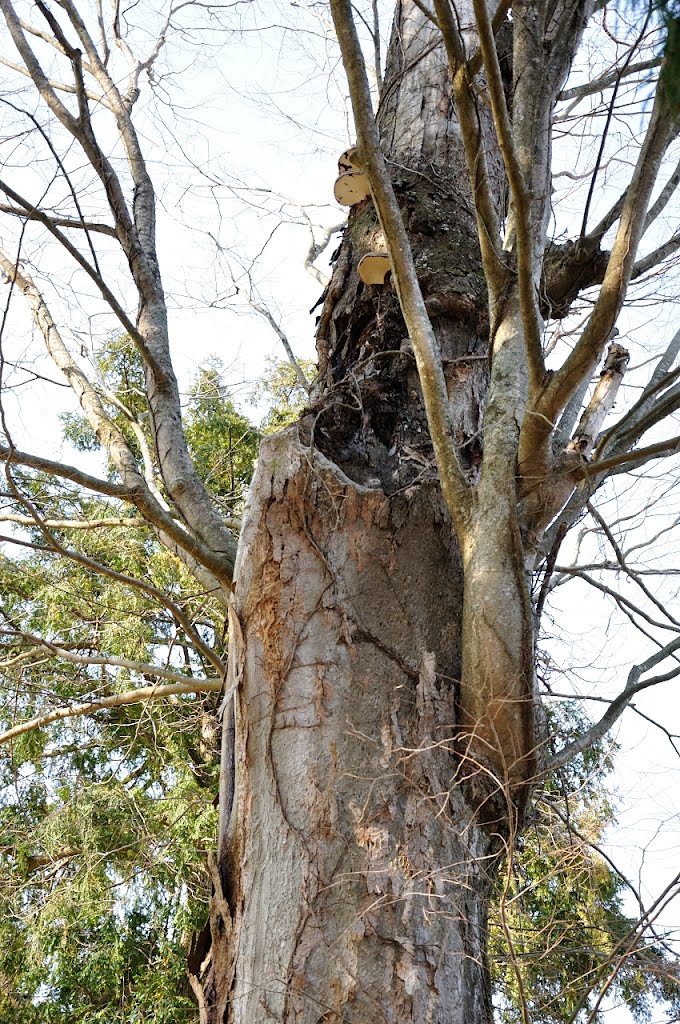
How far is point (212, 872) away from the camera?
7.53 ft

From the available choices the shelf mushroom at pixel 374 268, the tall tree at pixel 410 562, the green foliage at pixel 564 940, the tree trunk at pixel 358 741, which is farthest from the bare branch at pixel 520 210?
the green foliage at pixel 564 940

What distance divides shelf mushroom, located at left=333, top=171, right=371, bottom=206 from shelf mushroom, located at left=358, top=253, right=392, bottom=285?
1.23 feet

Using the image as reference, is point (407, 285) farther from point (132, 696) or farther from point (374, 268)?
point (132, 696)

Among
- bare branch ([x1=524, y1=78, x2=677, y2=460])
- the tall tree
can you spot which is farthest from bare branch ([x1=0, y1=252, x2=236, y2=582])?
bare branch ([x1=524, y1=78, x2=677, y2=460])

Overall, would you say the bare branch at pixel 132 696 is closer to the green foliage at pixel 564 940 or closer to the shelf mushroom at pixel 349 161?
the green foliage at pixel 564 940

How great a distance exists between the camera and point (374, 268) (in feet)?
10.0

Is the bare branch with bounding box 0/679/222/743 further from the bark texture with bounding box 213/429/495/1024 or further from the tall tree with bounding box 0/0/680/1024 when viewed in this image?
the bark texture with bounding box 213/429/495/1024

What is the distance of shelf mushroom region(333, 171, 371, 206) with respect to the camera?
3283mm

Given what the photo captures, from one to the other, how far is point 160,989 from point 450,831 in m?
4.17

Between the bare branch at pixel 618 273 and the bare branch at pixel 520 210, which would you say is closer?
the bare branch at pixel 618 273

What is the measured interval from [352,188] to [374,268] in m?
0.48

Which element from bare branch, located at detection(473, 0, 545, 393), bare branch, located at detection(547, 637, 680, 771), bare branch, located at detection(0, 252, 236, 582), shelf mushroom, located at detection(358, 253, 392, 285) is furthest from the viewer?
shelf mushroom, located at detection(358, 253, 392, 285)

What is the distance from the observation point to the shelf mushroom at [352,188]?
328cm

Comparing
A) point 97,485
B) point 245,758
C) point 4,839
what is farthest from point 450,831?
point 4,839
